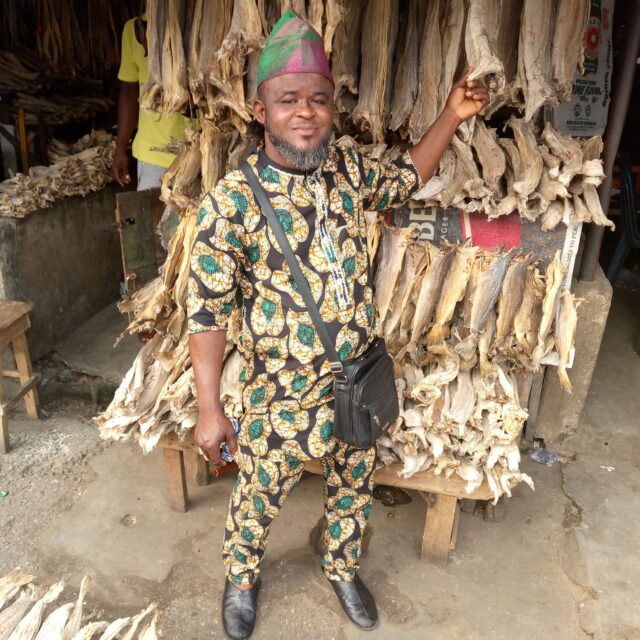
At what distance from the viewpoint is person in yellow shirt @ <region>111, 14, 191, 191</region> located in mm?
3670

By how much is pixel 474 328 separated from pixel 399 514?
1081 mm

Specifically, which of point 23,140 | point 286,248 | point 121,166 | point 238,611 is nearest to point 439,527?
point 238,611

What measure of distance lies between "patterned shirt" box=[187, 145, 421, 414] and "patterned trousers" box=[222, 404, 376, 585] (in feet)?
0.35

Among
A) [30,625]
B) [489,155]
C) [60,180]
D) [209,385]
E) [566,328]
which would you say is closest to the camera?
[30,625]

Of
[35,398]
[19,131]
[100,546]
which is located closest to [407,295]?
[100,546]

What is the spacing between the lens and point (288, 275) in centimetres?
208

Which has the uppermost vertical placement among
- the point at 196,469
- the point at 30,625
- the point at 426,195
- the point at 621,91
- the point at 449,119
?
the point at 621,91

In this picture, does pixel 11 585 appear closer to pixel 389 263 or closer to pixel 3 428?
pixel 3 428

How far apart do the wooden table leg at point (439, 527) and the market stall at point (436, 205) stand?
17 centimetres

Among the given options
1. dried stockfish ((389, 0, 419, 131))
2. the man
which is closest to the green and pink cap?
the man

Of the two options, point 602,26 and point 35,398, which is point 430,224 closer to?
point 602,26

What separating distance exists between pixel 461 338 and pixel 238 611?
1.53 m

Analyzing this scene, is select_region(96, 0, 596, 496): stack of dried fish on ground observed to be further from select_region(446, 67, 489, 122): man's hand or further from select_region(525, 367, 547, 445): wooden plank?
select_region(525, 367, 547, 445): wooden plank

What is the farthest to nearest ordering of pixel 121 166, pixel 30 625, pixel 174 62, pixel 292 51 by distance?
pixel 121 166, pixel 174 62, pixel 30 625, pixel 292 51
